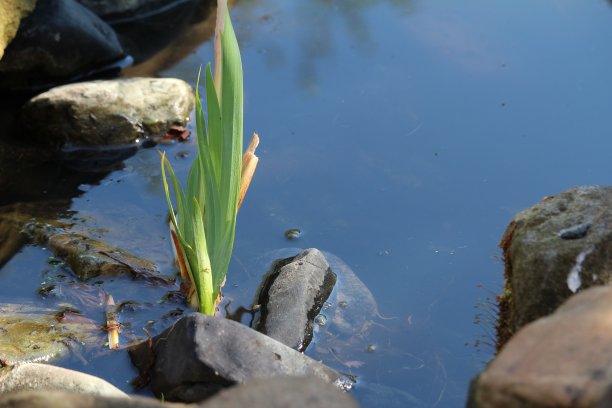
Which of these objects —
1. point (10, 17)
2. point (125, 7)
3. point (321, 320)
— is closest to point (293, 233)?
point (321, 320)

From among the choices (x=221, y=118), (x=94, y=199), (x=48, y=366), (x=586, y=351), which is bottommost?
(x=94, y=199)

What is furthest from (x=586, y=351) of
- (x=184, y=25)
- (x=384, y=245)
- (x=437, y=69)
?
(x=184, y=25)

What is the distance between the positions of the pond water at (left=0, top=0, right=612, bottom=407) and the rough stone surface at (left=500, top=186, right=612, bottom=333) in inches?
21.6

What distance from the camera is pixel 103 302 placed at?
3.89 m

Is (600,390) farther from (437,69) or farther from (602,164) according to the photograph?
(437,69)

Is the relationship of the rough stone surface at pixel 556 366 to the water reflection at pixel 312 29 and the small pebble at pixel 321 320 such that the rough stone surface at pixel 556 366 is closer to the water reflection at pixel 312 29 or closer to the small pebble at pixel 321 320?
the small pebble at pixel 321 320

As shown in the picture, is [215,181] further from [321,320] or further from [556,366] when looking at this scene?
[556,366]

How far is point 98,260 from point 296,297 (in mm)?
985

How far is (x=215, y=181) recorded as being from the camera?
11.2 feet

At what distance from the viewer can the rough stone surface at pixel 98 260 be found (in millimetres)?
4043

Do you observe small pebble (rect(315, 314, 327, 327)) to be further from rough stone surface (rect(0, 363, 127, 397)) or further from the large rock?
the large rock

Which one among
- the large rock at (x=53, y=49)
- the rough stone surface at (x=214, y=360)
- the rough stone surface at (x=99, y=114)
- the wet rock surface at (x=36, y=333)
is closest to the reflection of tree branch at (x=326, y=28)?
the rough stone surface at (x=99, y=114)

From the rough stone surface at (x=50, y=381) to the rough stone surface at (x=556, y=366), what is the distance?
1.51 meters

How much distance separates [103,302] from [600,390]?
8.41 ft
